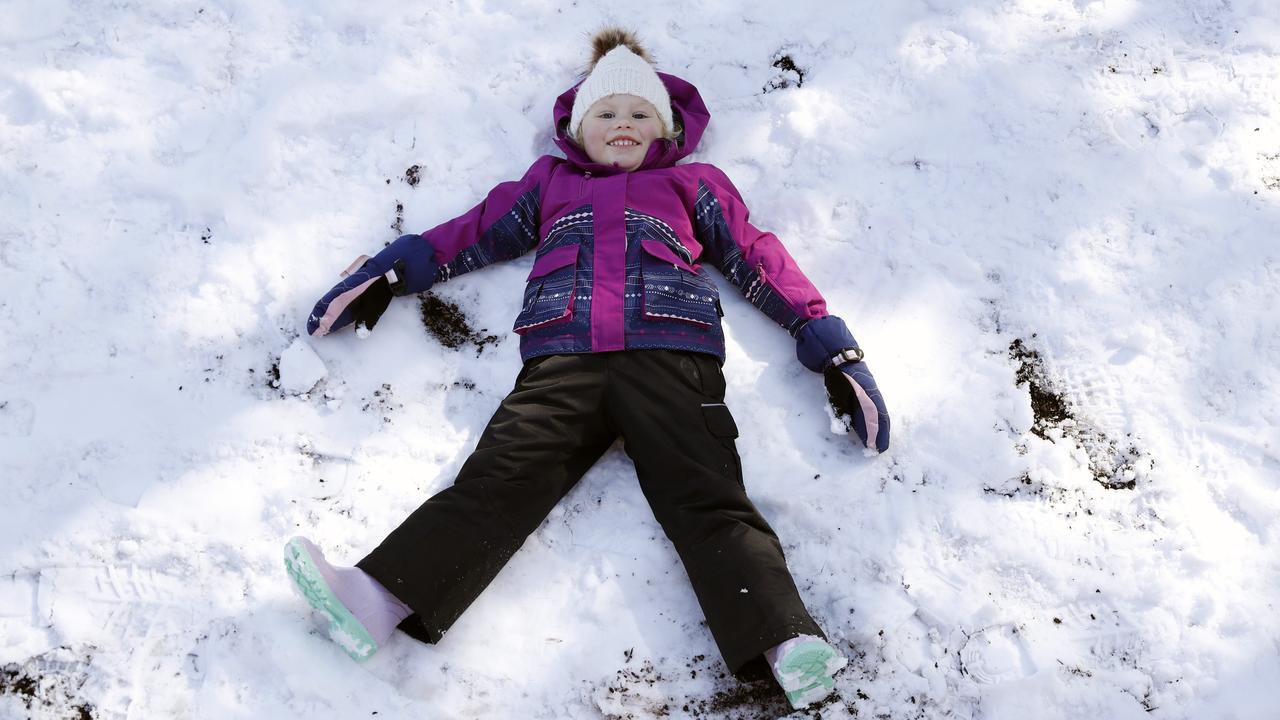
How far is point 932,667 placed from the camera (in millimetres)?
2369

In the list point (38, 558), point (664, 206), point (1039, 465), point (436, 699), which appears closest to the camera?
point (436, 699)

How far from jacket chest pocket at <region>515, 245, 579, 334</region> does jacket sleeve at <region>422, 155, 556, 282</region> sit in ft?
0.77

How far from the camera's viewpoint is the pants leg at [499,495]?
7.67ft

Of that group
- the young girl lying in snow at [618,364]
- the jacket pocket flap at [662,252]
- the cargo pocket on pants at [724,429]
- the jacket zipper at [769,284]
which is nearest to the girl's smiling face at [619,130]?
the young girl lying in snow at [618,364]

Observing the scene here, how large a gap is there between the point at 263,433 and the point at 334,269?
2.20 feet

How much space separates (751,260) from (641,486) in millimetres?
900

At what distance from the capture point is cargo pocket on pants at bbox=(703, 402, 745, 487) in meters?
2.55

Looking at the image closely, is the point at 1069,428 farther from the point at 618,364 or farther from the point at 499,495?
the point at 499,495

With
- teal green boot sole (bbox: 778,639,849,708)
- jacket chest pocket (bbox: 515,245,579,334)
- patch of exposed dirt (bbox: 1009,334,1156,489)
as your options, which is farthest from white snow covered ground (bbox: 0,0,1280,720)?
jacket chest pocket (bbox: 515,245,579,334)

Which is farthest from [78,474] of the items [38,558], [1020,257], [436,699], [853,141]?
[1020,257]

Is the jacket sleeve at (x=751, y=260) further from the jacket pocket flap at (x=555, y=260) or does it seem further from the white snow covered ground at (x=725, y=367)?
the jacket pocket flap at (x=555, y=260)

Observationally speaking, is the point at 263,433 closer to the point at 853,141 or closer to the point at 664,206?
the point at 664,206

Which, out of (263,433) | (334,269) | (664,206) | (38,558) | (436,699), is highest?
(664,206)

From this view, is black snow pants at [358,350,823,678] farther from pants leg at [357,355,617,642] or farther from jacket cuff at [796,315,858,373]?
jacket cuff at [796,315,858,373]
